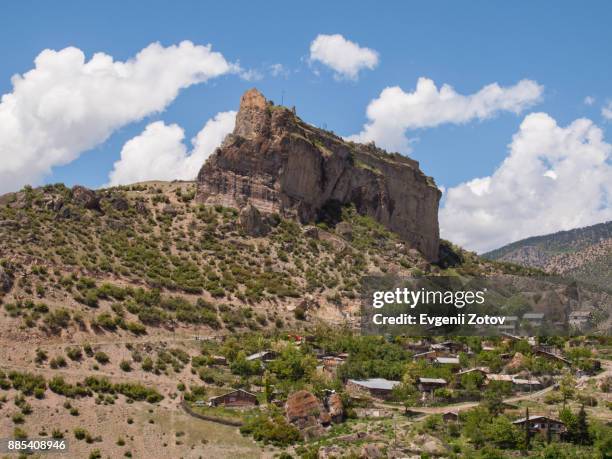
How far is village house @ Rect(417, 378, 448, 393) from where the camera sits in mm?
49031

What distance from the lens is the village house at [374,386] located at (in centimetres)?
4834

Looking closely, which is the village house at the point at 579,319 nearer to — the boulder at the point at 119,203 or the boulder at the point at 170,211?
the boulder at the point at 170,211

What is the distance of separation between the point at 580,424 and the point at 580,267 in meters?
102

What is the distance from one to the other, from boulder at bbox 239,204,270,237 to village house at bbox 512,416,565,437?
3677 centimetres

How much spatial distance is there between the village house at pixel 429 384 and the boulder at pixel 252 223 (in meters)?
Result: 27.8

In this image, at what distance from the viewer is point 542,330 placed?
64000mm

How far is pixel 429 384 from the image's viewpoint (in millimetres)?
49344

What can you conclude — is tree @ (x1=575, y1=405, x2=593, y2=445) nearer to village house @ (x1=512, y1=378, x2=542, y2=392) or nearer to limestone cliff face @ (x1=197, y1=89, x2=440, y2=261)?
village house @ (x1=512, y1=378, x2=542, y2=392)

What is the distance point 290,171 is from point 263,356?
3019 centimetres

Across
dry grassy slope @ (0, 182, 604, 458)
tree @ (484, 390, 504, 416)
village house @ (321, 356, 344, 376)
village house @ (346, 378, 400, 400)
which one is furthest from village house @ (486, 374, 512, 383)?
dry grassy slope @ (0, 182, 604, 458)

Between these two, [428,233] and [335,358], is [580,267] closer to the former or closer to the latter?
[428,233]

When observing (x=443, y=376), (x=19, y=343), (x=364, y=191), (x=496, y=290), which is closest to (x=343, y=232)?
(x=364, y=191)

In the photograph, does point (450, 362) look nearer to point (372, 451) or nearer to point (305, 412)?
point (305, 412)

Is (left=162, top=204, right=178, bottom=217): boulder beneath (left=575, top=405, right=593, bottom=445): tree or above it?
above
